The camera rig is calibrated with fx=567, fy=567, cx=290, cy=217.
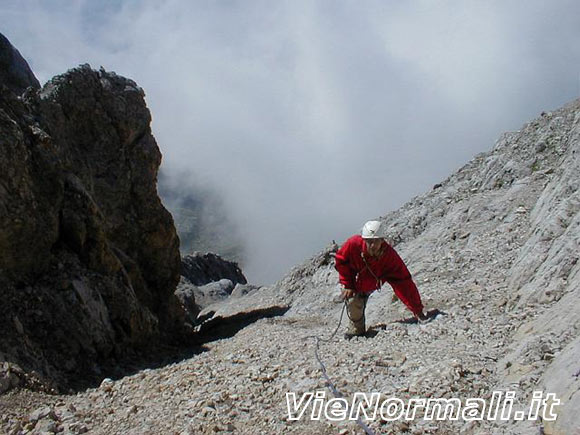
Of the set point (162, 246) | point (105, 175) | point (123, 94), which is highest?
point (123, 94)

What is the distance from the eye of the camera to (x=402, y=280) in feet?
33.7

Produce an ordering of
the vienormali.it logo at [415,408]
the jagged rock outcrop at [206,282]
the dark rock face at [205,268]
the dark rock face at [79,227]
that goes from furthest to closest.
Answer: the dark rock face at [205,268], the jagged rock outcrop at [206,282], the dark rock face at [79,227], the vienormali.it logo at [415,408]

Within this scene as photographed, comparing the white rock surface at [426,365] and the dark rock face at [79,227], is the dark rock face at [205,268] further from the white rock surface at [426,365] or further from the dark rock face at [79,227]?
the white rock surface at [426,365]

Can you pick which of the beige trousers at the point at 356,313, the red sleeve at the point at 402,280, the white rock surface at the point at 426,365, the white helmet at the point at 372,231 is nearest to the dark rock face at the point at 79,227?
the white rock surface at the point at 426,365

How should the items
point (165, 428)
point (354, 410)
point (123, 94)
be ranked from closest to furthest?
1. point (354, 410)
2. point (165, 428)
3. point (123, 94)

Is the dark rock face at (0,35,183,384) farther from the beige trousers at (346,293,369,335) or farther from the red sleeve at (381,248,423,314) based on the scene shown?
the red sleeve at (381,248,423,314)

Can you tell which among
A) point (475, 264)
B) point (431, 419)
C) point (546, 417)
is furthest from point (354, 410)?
point (475, 264)

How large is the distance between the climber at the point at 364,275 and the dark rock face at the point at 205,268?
47.6 meters

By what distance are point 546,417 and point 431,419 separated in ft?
3.96

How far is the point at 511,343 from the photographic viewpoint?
7484 millimetres

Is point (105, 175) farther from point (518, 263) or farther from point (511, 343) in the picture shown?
point (511, 343)

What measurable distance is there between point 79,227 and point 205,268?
48.6 m

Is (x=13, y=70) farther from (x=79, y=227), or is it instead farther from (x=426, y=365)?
(x=426, y=365)

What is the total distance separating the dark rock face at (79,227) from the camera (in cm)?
1217
